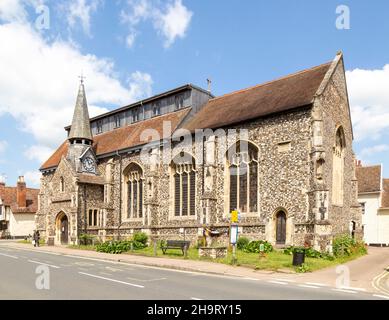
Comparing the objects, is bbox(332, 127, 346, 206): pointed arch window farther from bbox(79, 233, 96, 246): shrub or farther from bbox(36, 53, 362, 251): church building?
bbox(79, 233, 96, 246): shrub

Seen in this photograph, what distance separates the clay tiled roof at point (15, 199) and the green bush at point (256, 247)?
40696 mm

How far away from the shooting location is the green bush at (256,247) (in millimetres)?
22297

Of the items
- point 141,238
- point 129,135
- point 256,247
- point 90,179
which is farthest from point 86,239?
point 256,247

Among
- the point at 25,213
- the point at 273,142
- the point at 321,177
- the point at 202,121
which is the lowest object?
the point at 25,213

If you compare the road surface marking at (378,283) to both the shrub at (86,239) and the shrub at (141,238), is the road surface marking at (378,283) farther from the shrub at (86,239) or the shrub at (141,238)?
the shrub at (86,239)

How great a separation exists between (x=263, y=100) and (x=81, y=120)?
18971mm

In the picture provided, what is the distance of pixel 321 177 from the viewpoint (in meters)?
21.4

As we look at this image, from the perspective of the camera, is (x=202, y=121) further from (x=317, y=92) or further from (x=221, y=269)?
(x=221, y=269)

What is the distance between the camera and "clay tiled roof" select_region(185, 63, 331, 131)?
24094 millimetres

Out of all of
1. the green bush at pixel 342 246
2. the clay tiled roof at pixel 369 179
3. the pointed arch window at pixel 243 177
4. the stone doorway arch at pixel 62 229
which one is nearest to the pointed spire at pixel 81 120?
the stone doorway arch at pixel 62 229

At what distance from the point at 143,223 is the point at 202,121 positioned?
9.04m
